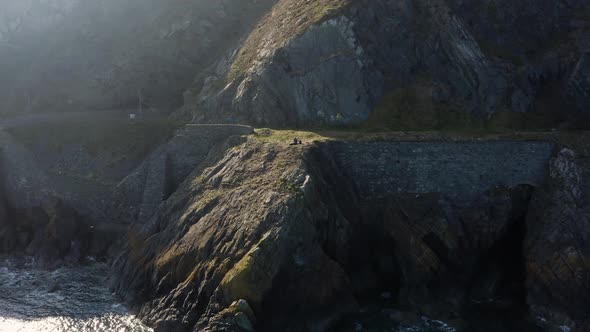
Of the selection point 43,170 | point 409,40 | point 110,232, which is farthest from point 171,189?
point 409,40

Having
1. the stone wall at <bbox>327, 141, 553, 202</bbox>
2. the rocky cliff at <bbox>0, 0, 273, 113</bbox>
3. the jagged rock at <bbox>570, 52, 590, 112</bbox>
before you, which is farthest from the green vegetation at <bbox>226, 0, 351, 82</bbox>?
the jagged rock at <bbox>570, 52, 590, 112</bbox>

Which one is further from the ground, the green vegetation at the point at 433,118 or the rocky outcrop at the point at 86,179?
the green vegetation at the point at 433,118

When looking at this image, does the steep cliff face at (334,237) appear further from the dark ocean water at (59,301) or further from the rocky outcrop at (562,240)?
Answer: the dark ocean water at (59,301)

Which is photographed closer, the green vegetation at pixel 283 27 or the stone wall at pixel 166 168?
the stone wall at pixel 166 168

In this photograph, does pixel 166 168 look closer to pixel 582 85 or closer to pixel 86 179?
pixel 86 179

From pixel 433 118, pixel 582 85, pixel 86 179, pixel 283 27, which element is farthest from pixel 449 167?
pixel 86 179

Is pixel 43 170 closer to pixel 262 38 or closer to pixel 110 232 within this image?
pixel 110 232

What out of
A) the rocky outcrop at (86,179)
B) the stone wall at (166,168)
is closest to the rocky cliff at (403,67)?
the stone wall at (166,168)
